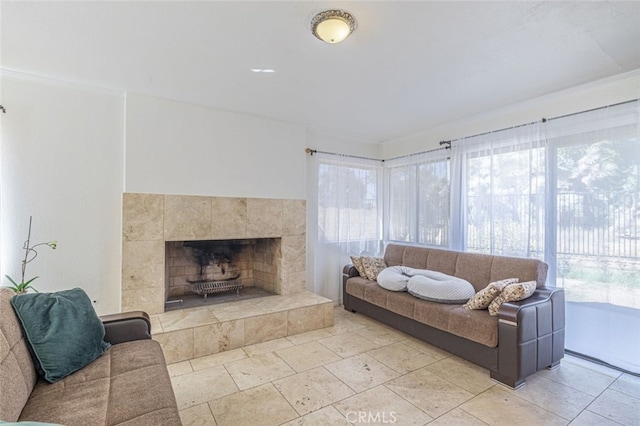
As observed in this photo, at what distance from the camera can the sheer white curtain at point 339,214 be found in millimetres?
4215

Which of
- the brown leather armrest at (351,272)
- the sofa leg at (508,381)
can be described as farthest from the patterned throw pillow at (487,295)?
the brown leather armrest at (351,272)

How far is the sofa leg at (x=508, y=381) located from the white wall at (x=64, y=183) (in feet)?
11.2

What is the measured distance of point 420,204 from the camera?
4.26 m

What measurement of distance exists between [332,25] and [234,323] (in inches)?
104

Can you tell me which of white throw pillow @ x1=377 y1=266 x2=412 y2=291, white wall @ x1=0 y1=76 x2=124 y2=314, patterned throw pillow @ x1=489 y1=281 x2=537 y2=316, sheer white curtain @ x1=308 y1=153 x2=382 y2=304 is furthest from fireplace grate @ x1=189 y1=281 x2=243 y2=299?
patterned throw pillow @ x1=489 y1=281 x2=537 y2=316

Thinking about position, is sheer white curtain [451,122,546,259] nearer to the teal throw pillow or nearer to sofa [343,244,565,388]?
sofa [343,244,565,388]

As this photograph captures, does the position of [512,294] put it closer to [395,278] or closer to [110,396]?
[395,278]

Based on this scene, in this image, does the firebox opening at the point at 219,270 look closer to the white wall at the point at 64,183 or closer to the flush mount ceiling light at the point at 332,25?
the white wall at the point at 64,183

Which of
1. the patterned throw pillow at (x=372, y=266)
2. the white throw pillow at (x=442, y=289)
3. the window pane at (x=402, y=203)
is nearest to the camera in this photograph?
the white throw pillow at (x=442, y=289)

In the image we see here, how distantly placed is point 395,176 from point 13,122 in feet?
14.1

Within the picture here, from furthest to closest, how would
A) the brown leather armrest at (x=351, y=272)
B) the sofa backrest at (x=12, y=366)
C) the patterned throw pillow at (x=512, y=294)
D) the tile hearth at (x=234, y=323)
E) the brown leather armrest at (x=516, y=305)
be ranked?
1. the brown leather armrest at (x=351, y=272)
2. the tile hearth at (x=234, y=323)
3. the patterned throw pillow at (x=512, y=294)
4. the brown leather armrest at (x=516, y=305)
5. the sofa backrest at (x=12, y=366)

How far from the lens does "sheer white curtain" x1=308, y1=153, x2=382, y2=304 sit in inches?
166

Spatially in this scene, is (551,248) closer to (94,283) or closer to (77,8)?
(77,8)

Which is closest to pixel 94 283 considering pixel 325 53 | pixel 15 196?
pixel 15 196
